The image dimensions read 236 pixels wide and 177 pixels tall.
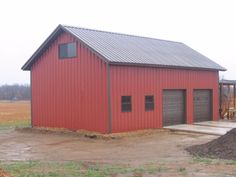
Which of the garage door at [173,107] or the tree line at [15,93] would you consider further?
the tree line at [15,93]

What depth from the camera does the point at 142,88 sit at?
23.6 metres

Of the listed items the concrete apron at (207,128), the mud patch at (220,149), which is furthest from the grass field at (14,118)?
the mud patch at (220,149)

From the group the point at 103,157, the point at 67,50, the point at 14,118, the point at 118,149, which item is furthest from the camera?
the point at 14,118

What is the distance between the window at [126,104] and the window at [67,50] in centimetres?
390

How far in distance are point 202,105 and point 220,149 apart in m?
13.3

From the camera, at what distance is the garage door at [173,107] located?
83.8 feet

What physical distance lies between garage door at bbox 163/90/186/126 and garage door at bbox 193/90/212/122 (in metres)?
1.50

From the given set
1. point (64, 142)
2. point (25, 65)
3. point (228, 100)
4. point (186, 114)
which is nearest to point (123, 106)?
point (64, 142)

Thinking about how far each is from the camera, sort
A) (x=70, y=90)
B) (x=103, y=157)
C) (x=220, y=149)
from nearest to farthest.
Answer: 1. (x=103, y=157)
2. (x=220, y=149)
3. (x=70, y=90)

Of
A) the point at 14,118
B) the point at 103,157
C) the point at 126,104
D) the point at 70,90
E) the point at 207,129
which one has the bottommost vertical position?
the point at 103,157

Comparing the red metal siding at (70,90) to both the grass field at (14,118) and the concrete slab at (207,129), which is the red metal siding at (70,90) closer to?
the concrete slab at (207,129)

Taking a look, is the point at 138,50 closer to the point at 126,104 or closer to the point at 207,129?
the point at 126,104

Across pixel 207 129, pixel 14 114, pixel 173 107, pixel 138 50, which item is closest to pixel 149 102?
pixel 173 107

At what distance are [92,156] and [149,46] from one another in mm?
13440
